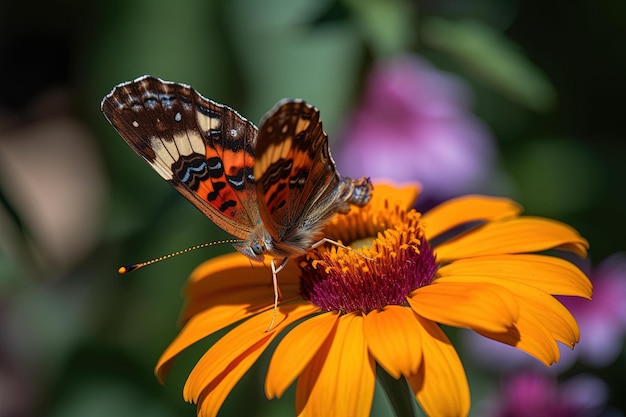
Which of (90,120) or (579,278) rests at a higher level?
(90,120)

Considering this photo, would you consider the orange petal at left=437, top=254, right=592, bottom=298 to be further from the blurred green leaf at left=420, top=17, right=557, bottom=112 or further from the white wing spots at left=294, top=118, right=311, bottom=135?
the blurred green leaf at left=420, top=17, right=557, bottom=112

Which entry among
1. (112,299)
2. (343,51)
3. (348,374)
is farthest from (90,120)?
(348,374)

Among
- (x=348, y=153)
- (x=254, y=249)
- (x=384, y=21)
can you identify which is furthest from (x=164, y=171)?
(x=348, y=153)

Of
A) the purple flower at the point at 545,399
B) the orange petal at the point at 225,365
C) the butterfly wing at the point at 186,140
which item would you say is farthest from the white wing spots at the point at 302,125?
the purple flower at the point at 545,399

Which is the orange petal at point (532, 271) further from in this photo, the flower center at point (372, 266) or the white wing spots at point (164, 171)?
the white wing spots at point (164, 171)

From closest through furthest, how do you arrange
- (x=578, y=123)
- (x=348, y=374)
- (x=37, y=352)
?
1. (x=348, y=374)
2. (x=37, y=352)
3. (x=578, y=123)

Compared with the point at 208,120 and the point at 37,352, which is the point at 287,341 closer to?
the point at 208,120

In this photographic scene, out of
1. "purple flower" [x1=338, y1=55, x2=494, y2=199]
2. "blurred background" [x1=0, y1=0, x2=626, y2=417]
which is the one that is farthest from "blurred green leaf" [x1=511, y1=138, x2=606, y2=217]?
"purple flower" [x1=338, y1=55, x2=494, y2=199]
